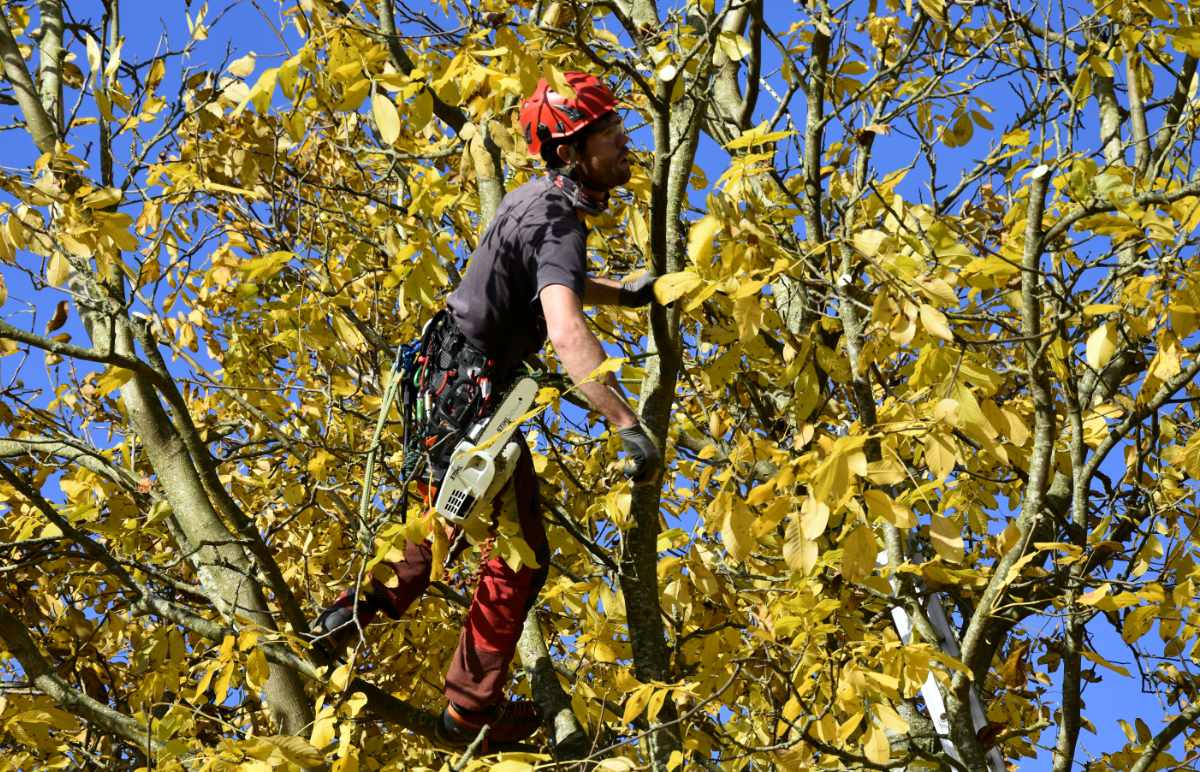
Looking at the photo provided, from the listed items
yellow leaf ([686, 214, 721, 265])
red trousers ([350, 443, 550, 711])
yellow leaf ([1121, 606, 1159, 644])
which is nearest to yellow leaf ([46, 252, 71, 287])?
red trousers ([350, 443, 550, 711])

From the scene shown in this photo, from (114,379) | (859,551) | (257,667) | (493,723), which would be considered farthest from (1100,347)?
(114,379)

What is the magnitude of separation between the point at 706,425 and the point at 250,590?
2.55 meters

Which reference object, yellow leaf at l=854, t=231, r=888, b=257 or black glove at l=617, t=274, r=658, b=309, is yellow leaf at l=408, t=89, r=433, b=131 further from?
yellow leaf at l=854, t=231, r=888, b=257

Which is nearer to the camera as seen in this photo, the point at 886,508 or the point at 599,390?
the point at 886,508

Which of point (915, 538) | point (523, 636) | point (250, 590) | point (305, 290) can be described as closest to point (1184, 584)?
point (915, 538)

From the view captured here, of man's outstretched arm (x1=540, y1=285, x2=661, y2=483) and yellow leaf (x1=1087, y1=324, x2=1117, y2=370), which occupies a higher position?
yellow leaf (x1=1087, y1=324, x2=1117, y2=370)

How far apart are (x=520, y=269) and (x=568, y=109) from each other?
49cm

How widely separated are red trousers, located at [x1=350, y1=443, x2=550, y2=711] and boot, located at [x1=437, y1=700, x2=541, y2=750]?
36 mm

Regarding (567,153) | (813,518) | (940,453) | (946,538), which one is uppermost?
(567,153)

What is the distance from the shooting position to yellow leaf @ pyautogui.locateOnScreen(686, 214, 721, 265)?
8.59 ft

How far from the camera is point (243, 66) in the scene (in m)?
3.86

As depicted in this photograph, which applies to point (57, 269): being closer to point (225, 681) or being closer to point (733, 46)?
point (225, 681)

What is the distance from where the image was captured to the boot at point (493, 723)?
3730 millimetres

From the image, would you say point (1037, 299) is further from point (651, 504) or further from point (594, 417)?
point (594, 417)
